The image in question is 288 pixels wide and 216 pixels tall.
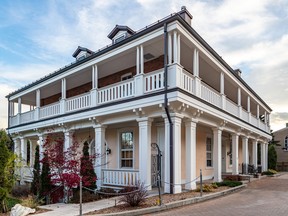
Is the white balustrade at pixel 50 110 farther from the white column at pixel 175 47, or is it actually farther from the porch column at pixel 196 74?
the white column at pixel 175 47

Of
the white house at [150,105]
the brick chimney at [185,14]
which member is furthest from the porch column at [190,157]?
the brick chimney at [185,14]

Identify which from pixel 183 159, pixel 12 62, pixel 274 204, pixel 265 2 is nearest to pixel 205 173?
pixel 183 159

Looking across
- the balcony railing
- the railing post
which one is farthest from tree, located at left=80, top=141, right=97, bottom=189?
the railing post

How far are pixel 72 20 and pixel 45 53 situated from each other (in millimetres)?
3692

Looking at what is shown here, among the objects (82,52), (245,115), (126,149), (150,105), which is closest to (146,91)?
(150,105)

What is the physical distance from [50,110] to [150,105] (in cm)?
902

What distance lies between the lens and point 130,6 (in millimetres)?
12664

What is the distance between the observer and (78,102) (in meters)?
15.8

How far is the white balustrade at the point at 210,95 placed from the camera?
13.4 meters

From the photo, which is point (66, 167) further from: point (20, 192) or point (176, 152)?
point (20, 192)

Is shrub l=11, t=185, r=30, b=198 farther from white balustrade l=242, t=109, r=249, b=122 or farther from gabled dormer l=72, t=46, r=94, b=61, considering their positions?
white balustrade l=242, t=109, r=249, b=122

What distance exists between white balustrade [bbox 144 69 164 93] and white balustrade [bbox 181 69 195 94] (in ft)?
2.63

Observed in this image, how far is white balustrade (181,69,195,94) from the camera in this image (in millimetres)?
11526

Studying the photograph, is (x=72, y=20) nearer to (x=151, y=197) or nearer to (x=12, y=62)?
(x=12, y=62)
